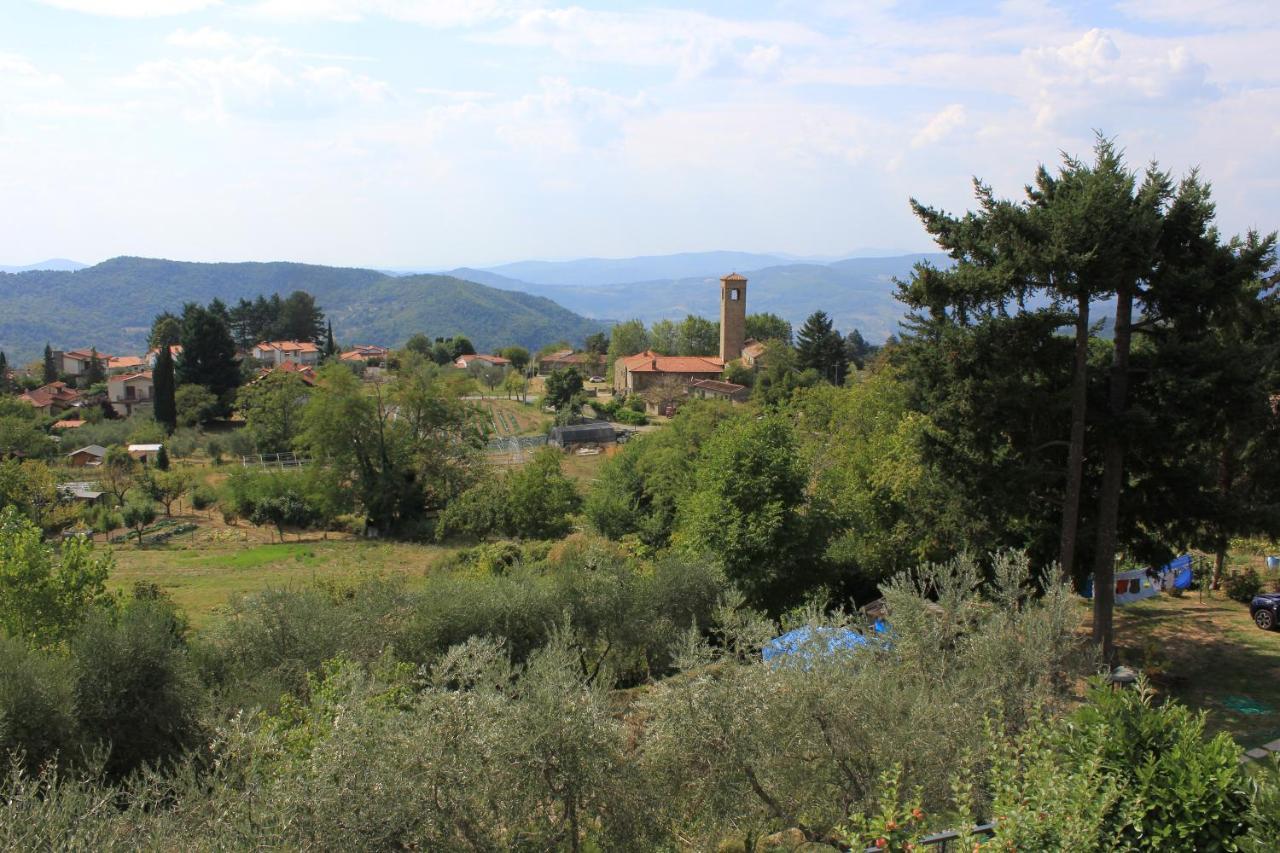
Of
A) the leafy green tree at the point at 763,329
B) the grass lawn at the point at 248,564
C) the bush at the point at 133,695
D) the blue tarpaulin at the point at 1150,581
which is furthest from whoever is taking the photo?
the leafy green tree at the point at 763,329

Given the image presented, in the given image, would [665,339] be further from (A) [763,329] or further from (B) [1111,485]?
(B) [1111,485]

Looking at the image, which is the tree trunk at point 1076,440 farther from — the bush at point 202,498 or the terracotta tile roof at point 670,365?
the terracotta tile roof at point 670,365

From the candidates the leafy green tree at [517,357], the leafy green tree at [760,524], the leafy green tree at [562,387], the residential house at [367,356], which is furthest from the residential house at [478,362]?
the leafy green tree at [760,524]

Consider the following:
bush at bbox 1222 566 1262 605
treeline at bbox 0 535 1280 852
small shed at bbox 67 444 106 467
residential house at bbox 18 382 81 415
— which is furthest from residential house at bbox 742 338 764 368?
treeline at bbox 0 535 1280 852

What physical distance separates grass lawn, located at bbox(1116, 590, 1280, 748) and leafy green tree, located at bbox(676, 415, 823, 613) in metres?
6.17

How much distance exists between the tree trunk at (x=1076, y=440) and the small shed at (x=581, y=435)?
40.4 metres

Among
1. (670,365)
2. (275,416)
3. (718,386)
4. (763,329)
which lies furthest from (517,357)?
(275,416)

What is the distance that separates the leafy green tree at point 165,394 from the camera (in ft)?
177

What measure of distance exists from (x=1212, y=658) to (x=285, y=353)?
84.8m

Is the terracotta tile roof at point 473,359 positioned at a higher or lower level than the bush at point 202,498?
higher

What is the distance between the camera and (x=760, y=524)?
1825 centimetres

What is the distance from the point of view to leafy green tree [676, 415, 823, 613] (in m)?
18.2

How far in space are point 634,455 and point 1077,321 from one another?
20147mm

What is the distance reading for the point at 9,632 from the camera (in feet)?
44.9
